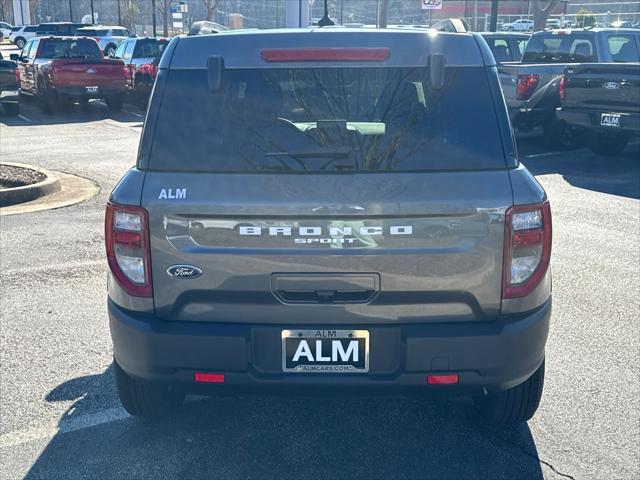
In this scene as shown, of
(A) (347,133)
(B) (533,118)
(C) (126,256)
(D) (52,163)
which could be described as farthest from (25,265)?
(B) (533,118)

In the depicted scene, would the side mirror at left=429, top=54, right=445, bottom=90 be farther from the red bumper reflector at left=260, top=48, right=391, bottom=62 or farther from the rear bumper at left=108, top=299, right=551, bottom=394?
the rear bumper at left=108, top=299, right=551, bottom=394

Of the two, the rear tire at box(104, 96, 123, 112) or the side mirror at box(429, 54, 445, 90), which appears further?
the rear tire at box(104, 96, 123, 112)

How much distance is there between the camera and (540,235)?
10.5 feet

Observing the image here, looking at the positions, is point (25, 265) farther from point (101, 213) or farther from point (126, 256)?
point (126, 256)

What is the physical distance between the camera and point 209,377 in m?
3.21

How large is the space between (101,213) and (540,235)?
6.61 metres

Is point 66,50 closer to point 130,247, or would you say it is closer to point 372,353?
point 130,247

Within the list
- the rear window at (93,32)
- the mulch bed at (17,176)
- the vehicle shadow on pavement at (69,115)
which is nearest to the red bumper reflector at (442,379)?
the mulch bed at (17,176)

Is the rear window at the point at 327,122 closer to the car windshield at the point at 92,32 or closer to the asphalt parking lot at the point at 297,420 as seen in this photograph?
the asphalt parking lot at the point at 297,420

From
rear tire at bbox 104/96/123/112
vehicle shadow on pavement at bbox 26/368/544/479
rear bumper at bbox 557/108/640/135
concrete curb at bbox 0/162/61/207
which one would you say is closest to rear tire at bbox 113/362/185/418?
vehicle shadow on pavement at bbox 26/368/544/479

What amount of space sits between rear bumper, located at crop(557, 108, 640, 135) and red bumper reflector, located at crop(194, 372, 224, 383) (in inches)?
382

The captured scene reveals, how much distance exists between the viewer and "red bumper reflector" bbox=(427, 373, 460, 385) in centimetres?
316

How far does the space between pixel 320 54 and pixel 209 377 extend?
143 centimetres

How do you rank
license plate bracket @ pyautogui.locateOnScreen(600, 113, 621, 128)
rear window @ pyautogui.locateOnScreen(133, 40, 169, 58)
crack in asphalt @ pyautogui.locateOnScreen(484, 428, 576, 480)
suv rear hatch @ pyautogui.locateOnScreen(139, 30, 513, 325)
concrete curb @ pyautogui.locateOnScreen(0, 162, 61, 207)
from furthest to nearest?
rear window @ pyautogui.locateOnScreen(133, 40, 169, 58) < license plate bracket @ pyautogui.locateOnScreen(600, 113, 621, 128) < concrete curb @ pyautogui.locateOnScreen(0, 162, 61, 207) < crack in asphalt @ pyautogui.locateOnScreen(484, 428, 576, 480) < suv rear hatch @ pyautogui.locateOnScreen(139, 30, 513, 325)
